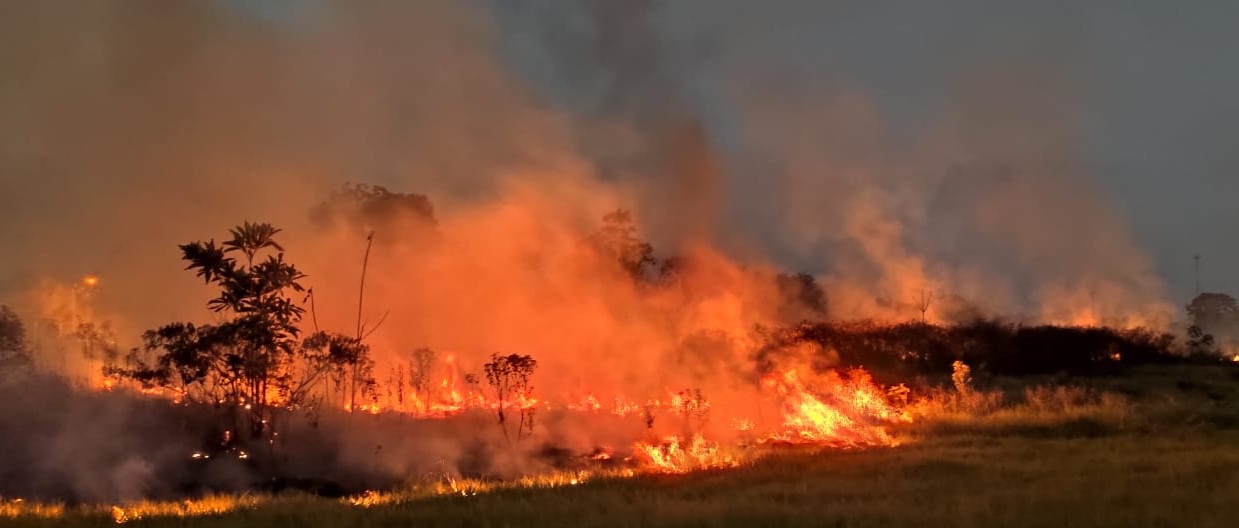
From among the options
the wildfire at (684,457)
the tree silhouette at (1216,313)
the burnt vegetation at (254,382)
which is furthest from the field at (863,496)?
the tree silhouette at (1216,313)

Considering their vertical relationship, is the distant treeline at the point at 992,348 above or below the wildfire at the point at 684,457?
above

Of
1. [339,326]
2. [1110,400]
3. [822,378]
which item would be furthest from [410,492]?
[1110,400]

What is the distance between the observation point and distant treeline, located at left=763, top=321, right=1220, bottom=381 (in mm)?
35625

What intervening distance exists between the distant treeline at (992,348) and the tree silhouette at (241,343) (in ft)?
62.5

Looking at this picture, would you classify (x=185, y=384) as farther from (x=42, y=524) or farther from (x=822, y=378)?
(x=822, y=378)

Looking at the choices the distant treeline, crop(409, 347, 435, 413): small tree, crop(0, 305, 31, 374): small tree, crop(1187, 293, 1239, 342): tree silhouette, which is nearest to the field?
crop(409, 347, 435, 413): small tree

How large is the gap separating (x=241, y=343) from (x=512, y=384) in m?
5.71

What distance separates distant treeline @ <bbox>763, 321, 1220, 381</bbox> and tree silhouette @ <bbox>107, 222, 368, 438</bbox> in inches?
751

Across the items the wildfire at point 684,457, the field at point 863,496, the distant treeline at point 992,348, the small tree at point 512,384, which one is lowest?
the field at point 863,496

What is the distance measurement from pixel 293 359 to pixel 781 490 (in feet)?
32.8

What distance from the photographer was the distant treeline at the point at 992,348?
117 ft

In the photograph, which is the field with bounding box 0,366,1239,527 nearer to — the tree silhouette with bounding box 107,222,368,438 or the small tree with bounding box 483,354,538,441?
the tree silhouette with bounding box 107,222,368,438

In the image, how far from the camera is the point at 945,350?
38.8 meters

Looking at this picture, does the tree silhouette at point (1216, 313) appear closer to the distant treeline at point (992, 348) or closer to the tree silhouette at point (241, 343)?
the distant treeline at point (992, 348)
